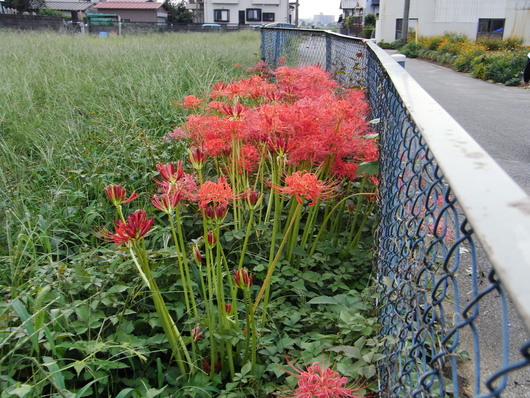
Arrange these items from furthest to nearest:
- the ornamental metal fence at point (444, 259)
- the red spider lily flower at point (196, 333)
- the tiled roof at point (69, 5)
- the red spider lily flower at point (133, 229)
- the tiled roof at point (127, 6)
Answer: the tiled roof at point (69, 5) < the tiled roof at point (127, 6) < the red spider lily flower at point (196, 333) < the red spider lily flower at point (133, 229) < the ornamental metal fence at point (444, 259)

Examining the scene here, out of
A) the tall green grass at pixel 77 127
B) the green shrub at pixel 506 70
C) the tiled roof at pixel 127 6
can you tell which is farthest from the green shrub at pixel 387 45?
the tiled roof at pixel 127 6

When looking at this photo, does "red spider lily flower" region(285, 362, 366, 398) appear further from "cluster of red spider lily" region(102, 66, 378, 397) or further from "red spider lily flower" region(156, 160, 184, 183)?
"red spider lily flower" region(156, 160, 184, 183)

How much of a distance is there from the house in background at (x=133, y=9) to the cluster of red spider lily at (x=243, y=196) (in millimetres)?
66777

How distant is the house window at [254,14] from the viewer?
65562mm

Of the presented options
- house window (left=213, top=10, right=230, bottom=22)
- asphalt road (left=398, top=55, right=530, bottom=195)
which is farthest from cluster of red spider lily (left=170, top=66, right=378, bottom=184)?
house window (left=213, top=10, right=230, bottom=22)

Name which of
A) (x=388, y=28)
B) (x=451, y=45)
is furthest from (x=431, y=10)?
(x=451, y=45)

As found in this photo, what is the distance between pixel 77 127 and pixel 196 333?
340cm

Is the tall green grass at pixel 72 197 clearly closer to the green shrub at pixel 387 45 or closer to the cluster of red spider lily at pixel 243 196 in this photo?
the cluster of red spider lily at pixel 243 196

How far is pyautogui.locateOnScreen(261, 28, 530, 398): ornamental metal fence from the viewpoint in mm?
622

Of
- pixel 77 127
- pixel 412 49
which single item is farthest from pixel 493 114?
pixel 412 49

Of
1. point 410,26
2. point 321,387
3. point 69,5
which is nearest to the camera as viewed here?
point 321,387

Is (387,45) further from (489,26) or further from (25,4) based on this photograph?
(25,4)

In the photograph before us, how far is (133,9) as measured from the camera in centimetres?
6469

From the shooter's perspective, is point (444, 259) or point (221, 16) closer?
point (444, 259)
